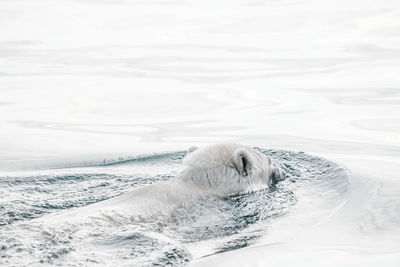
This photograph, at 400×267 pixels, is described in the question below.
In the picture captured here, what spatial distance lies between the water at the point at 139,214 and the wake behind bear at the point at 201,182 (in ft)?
0.13

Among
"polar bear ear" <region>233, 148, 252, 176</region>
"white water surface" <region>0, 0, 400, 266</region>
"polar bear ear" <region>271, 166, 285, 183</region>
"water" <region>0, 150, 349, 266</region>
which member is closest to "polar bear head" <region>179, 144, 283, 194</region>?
"polar bear ear" <region>233, 148, 252, 176</region>

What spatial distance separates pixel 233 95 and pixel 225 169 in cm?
664

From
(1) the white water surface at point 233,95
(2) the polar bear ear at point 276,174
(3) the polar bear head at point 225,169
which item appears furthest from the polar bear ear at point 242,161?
(1) the white water surface at point 233,95

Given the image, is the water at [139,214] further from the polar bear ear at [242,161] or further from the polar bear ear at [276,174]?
the polar bear ear at [242,161]

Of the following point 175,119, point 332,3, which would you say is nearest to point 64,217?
point 175,119

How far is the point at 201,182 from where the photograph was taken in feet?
30.9

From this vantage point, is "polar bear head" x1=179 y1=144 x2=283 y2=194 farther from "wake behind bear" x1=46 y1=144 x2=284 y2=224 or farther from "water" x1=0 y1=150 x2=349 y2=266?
"water" x1=0 y1=150 x2=349 y2=266

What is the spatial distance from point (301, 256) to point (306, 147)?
5.32m

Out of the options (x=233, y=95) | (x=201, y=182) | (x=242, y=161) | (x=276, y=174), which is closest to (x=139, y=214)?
(x=201, y=182)

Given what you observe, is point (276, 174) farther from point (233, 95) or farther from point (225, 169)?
point (233, 95)

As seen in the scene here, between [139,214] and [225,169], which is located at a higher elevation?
[225,169]

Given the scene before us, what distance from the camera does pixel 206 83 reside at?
1730 cm

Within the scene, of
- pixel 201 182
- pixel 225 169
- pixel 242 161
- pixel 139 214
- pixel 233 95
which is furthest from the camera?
pixel 233 95

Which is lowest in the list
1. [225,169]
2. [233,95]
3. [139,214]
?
[139,214]
